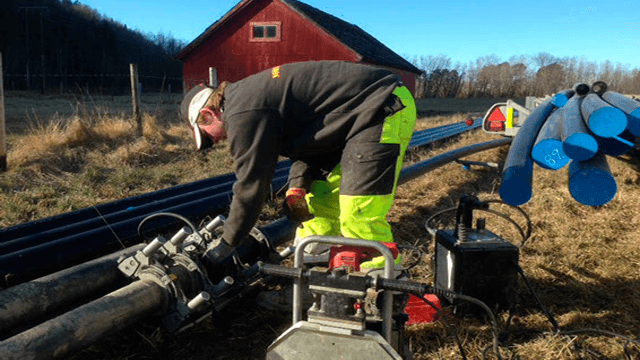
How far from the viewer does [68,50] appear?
1842 inches

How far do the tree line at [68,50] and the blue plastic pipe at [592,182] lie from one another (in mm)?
36884

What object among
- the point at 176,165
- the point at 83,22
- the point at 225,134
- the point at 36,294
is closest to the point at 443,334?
the point at 225,134

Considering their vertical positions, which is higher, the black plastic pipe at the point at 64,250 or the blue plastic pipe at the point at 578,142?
the blue plastic pipe at the point at 578,142

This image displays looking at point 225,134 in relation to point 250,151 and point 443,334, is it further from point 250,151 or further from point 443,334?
point 443,334

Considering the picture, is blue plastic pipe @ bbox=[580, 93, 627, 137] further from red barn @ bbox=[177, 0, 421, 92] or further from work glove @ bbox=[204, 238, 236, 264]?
red barn @ bbox=[177, 0, 421, 92]

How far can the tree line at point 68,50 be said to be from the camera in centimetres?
3944

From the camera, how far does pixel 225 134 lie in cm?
281

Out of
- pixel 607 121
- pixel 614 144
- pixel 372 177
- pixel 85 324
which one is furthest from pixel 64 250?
pixel 614 144

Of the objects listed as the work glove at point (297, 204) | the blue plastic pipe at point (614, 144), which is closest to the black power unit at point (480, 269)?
the work glove at point (297, 204)

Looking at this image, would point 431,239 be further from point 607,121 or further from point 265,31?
point 265,31

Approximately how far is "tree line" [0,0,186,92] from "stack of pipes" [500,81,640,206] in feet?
120

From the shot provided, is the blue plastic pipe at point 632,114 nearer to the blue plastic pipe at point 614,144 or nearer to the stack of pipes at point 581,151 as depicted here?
the stack of pipes at point 581,151

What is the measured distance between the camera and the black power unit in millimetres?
2945

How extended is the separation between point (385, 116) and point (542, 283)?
1.90 meters
